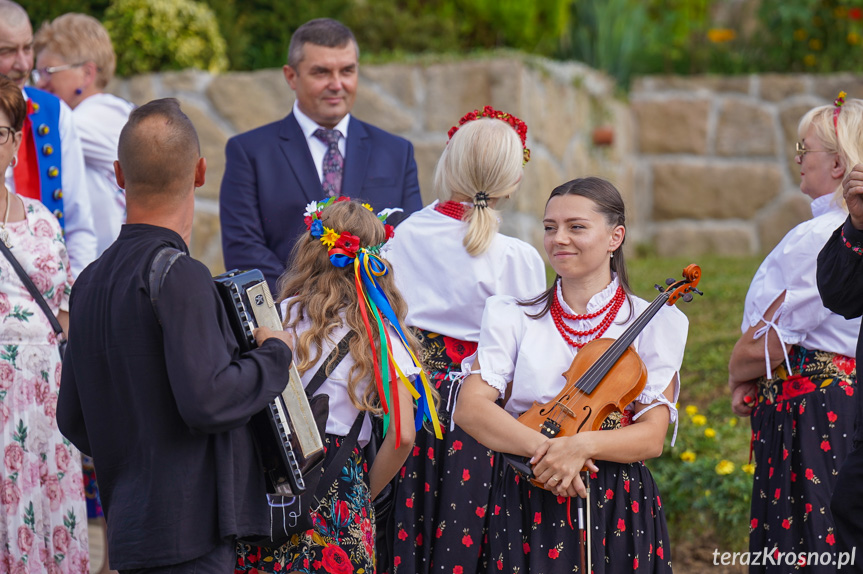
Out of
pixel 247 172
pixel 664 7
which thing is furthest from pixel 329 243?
pixel 664 7

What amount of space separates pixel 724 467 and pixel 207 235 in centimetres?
452

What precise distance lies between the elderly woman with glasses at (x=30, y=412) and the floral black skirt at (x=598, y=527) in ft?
5.44

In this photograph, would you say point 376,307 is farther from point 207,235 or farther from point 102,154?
point 207,235

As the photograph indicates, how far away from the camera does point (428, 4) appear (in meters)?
9.28

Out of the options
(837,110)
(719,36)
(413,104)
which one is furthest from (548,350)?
(719,36)

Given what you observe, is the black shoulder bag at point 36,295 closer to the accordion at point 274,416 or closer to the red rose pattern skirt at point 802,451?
the accordion at point 274,416

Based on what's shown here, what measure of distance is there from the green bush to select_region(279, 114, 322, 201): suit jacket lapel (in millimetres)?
3488

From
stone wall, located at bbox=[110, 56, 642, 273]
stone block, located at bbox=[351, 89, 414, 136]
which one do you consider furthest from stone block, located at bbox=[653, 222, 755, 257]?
stone block, located at bbox=[351, 89, 414, 136]

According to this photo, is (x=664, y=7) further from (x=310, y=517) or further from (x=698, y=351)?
(x=310, y=517)

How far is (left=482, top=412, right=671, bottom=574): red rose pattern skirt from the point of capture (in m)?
2.98

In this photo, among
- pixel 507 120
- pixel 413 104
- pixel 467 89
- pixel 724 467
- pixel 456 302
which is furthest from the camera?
pixel 413 104

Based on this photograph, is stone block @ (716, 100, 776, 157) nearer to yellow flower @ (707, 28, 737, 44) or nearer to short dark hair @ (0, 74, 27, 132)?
yellow flower @ (707, 28, 737, 44)

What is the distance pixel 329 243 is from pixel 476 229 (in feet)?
2.37

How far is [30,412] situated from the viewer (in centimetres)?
351
